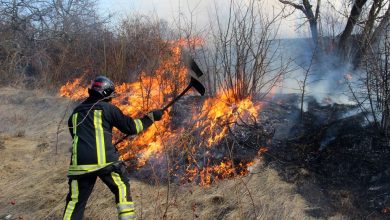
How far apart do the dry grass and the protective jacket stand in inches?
29.8

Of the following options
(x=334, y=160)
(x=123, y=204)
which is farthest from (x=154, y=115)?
(x=334, y=160)

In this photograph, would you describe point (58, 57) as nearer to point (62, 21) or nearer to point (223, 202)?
A: point (62, 21)

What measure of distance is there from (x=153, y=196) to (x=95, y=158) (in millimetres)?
1565

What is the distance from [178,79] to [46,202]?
3.72 metres

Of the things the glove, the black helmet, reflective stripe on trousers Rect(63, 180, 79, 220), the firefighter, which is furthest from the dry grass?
the black helmet

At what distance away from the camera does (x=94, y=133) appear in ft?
14.9

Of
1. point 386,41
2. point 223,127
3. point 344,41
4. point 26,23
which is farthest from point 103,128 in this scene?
point 26,23

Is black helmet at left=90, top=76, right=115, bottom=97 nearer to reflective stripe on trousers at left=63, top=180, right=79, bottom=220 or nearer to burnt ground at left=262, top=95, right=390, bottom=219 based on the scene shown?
reflective stripe on trousers at left=63, top=180, right=79, bottom=220

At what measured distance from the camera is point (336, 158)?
5.97 metres

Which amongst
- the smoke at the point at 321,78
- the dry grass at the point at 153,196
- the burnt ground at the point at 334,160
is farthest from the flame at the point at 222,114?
the smoke at the point at 321,78

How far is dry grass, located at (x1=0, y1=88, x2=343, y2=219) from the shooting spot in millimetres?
5188

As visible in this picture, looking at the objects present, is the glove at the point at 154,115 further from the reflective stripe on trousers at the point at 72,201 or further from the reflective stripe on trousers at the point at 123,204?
the reflective stripe on trousers at the point at 72,201

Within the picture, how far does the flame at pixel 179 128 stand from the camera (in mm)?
6191

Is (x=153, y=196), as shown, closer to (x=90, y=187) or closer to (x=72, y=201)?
(x=90, y=187)
